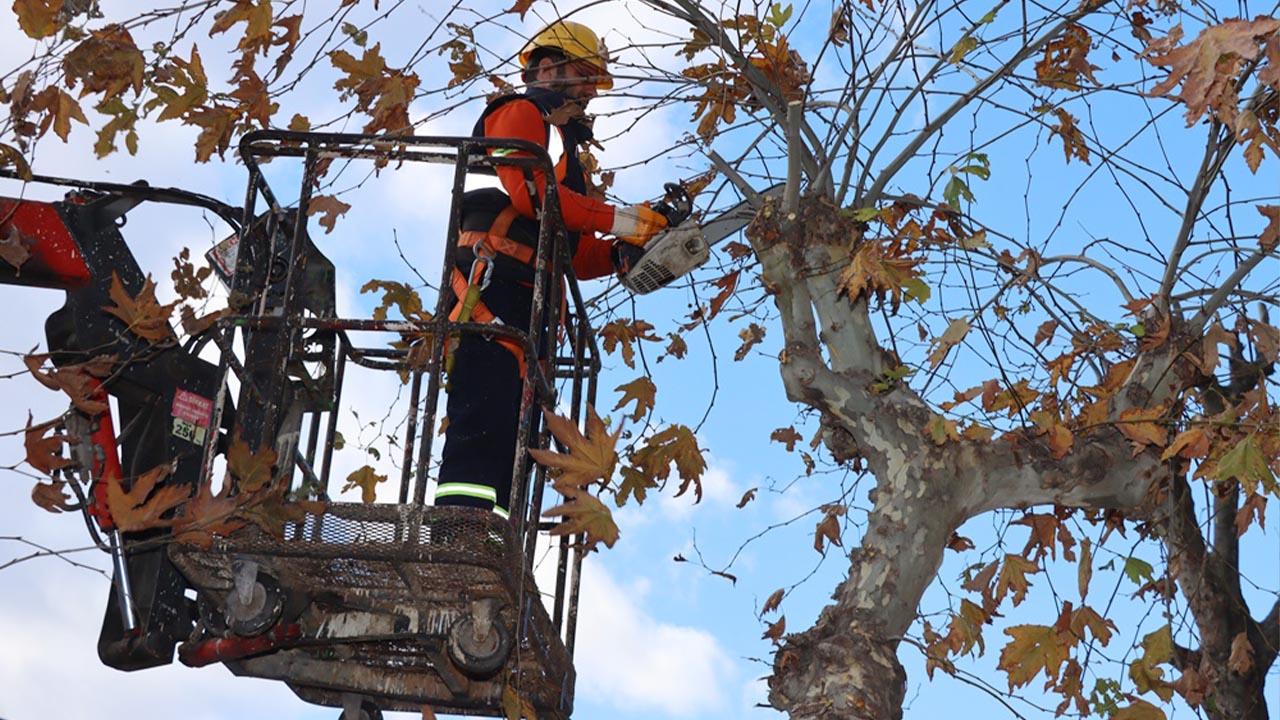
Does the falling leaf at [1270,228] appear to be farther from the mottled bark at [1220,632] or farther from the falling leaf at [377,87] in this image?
the falling leaf at [377,87]

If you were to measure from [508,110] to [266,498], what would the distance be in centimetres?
200

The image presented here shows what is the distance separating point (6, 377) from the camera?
5.10 meters

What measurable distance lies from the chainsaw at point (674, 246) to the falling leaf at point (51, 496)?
2.55 meters

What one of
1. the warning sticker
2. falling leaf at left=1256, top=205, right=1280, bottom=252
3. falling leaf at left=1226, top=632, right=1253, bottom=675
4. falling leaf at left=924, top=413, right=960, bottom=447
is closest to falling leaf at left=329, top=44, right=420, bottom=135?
the warning sticker

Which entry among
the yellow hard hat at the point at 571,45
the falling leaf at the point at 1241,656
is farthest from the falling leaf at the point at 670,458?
the falling leaf at the point at 1241,656

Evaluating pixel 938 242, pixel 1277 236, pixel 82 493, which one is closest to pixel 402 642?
pixel 82 493

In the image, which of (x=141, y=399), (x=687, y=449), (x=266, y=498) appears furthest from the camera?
(x=687, y=449)

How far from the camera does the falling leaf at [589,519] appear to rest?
15.9 feet

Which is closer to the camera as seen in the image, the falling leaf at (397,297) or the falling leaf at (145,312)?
the falling leaf at (145,312)

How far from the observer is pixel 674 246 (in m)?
6.42

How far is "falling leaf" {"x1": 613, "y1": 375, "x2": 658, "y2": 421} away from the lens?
6.60 m

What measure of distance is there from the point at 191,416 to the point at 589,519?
76.4 inches

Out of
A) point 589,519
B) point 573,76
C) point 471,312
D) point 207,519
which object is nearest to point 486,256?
point 471,312

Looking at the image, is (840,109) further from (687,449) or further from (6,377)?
(6,377)
